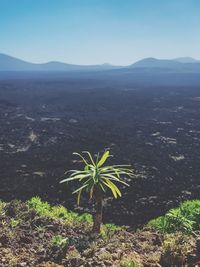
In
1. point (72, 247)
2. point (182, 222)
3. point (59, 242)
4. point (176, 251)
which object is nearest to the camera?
point (176, 251)

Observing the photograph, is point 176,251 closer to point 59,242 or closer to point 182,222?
point 182,222

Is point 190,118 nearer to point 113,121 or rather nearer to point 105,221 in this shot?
point 113,121

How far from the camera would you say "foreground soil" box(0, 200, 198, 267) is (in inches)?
316

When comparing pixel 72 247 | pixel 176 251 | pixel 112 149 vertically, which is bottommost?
pixel 112 149

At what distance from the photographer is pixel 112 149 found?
1145 inches

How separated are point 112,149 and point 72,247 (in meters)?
20.4

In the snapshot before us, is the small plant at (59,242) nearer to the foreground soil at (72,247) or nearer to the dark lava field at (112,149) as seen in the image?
the foreground soil at (72,247)

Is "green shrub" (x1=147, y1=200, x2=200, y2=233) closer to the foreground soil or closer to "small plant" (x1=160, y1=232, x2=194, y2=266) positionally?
the foreground soil

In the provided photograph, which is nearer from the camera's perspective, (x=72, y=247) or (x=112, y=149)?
(x=72, y=247)

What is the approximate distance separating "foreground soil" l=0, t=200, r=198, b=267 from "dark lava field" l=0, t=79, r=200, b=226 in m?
4.79

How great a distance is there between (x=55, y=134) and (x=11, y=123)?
9.01 m

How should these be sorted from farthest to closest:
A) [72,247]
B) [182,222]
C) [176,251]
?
1. [182,222]
2. [72,247]
3. [176,251]

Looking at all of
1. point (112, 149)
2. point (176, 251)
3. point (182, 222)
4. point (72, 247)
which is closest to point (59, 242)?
point (72, 247)

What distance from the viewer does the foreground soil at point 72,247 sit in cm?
804
